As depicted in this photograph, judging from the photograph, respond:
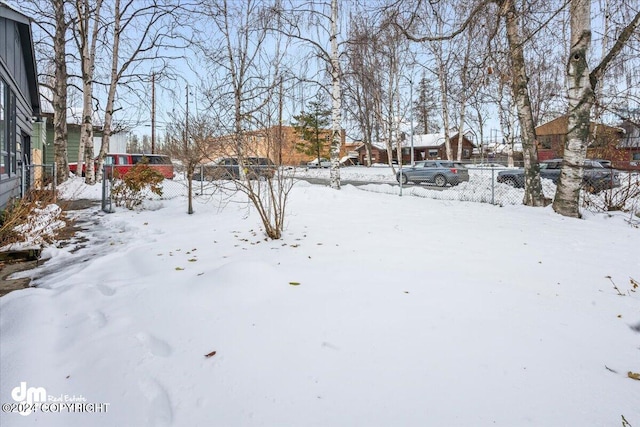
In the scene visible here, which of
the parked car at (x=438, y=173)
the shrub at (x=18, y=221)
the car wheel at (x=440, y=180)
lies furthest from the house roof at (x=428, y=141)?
the shrub at (x=18, y=221)

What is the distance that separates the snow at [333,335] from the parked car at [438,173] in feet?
37.7

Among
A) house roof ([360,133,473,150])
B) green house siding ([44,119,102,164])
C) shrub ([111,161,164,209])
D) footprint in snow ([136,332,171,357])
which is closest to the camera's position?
footprint in snow ([136,332,171,357])

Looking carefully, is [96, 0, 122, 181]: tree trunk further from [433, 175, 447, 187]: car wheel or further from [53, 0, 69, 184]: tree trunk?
[433, 175, 447, 187]: car wheel

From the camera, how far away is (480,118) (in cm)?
3906

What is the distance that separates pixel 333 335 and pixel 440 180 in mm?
15703

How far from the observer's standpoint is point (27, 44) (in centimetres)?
930

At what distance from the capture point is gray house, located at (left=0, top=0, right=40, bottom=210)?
21.3 ft

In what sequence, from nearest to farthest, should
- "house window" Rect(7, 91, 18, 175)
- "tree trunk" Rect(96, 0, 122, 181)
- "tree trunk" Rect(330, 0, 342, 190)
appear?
"house window" Rect(7, 91, 18, 175), "tree trunk" Rect(330, 0, 342, 190), "tree trunk" Rect(96, 0, 122, 181)

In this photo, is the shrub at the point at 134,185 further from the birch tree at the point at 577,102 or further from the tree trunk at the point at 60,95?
the birch tree at the point at 577,102

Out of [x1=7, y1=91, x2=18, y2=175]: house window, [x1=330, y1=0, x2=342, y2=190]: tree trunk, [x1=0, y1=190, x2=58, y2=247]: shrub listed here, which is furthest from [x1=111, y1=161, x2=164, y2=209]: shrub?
[x1=330, y1=0, x2=342, y2=190]: tree trunk

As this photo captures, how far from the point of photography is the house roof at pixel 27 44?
670 centimetres

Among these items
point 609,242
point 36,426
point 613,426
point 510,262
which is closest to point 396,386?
point 613,426

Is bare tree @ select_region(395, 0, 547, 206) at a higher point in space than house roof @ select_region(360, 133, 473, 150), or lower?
lower

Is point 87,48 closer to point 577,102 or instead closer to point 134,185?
point 134,185
